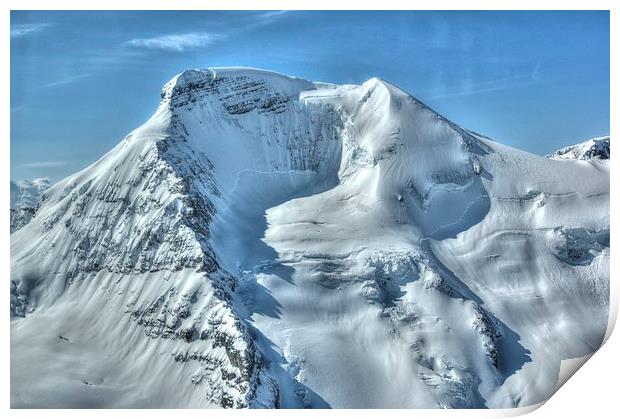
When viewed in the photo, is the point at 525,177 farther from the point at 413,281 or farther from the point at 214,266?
the point at 214,266

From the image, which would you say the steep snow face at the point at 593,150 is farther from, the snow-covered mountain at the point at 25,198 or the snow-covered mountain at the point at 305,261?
the snow-covered mountain at the point at 25,198

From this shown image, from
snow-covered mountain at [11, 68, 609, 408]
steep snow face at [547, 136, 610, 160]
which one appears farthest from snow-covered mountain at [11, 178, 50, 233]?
steep snow face at [547, 136, 610, 160]

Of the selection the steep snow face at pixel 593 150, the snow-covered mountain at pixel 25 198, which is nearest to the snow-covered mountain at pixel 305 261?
the snow-covered mountain at pixel 25 198

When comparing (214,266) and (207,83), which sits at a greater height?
(207,83)

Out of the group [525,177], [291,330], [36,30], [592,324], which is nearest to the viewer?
[36,30]

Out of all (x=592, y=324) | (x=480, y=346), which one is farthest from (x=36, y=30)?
(x=592, y=324)

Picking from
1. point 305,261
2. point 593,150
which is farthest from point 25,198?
point 593,150

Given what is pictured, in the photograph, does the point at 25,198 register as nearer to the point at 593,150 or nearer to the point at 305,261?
the point at 305,261

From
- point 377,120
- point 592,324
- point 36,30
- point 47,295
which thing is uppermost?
point 36,30
